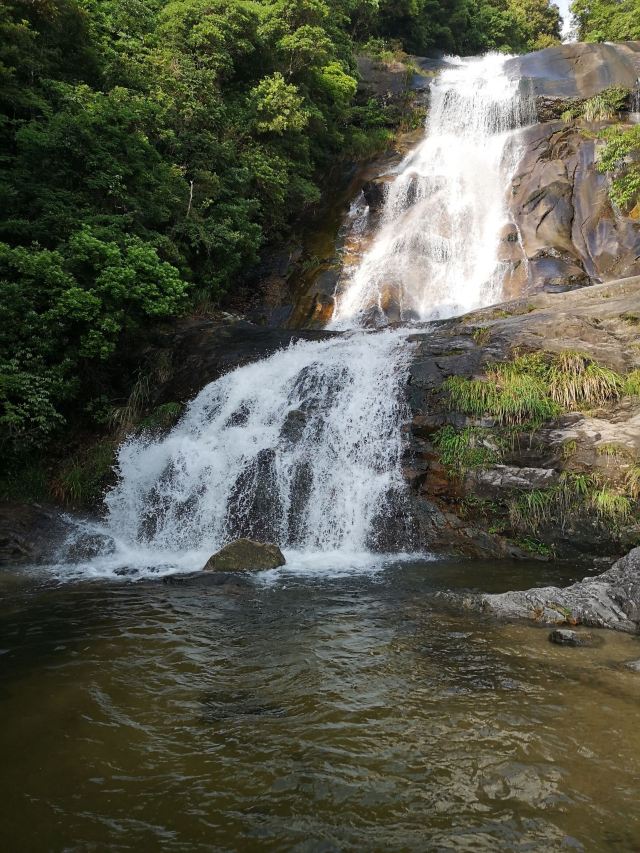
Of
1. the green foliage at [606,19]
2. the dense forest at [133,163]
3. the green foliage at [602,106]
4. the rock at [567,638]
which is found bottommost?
the rock at [567,638]

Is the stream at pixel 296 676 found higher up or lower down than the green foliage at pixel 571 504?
lower down

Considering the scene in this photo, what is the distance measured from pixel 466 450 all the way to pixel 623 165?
491 inches

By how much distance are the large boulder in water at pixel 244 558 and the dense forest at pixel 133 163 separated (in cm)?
439

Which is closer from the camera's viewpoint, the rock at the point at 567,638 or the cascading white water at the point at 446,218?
the rock at the point at 567,638

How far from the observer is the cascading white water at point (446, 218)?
637 inches

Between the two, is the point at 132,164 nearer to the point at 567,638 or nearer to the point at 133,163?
the point at 133,163

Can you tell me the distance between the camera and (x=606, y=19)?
102ft

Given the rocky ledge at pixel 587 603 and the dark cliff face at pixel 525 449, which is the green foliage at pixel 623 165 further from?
the rocky ledge at pixel 587 603

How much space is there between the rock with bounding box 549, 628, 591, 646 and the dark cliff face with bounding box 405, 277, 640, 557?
3.44 meters

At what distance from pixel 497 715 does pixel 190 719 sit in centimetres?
217

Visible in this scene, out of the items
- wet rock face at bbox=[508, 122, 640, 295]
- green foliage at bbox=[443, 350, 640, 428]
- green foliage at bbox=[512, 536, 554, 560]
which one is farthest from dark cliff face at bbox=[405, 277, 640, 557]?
wet rock face at bbox=[508, 122, 640, 295]

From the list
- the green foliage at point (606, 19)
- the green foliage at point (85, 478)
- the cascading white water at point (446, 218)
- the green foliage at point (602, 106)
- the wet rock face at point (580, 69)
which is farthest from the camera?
the green foliage at point (606, 19)

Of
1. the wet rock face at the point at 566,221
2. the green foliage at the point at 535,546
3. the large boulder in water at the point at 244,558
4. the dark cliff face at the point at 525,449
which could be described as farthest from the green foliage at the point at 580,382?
the wet rock face at the point at 566,221

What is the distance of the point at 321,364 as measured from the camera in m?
11.9
